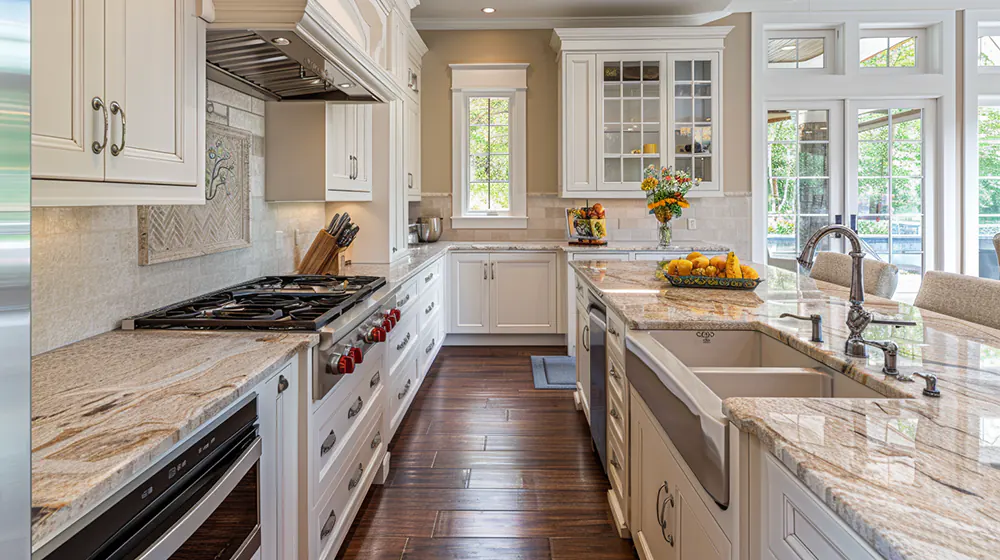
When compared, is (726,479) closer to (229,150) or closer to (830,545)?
(830,545)

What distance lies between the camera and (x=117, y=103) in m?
1.28

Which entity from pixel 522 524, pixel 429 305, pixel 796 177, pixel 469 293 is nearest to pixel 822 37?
pixel 796 177

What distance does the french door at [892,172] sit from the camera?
5.58 meters

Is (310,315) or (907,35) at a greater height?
(907,35)

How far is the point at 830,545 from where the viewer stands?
784mm

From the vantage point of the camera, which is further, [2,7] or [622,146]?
[622,146]

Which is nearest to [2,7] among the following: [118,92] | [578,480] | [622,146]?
[118,92]

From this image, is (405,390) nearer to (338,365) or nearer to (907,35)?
(338,365)

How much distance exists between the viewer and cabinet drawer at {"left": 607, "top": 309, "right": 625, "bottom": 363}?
2.19m

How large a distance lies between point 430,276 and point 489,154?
76.6 inches

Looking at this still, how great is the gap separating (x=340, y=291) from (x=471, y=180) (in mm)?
3611

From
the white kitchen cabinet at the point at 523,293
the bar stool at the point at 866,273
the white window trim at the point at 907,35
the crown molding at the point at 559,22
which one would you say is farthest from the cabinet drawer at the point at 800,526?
the white window trim at the point at 907,35

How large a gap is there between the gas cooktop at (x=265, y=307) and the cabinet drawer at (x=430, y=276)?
1113 mm

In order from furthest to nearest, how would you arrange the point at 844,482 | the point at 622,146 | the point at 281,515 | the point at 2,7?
1. the point at 622,146
2. the point at 281,515
3. the point at 844,482
4. the point at 2,7
